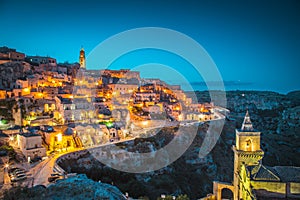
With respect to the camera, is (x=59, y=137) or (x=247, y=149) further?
(x=59, y=137)

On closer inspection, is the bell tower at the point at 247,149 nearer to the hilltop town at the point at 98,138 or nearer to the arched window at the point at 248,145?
the arched window at the point at 248,145

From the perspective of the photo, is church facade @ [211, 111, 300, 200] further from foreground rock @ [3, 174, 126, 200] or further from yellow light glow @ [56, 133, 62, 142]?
yellow light glow @ [56, 133, 62, 142]

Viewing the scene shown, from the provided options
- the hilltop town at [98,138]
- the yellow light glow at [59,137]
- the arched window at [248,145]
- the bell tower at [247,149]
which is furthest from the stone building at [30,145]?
the arched window at [248,145]

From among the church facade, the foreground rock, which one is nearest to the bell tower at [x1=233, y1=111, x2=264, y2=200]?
the church facade

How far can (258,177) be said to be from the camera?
16.2m

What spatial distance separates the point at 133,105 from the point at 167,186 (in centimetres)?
2080

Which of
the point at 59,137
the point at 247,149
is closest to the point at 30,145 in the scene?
the point at 59,137

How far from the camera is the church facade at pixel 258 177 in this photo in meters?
15.9

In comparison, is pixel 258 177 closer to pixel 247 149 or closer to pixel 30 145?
pixel 247 149

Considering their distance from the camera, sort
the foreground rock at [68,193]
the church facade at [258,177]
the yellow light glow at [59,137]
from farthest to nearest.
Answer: the yellow light glow at [59,137] → the church facade at [258,177] → the foreground rock at [68,193]

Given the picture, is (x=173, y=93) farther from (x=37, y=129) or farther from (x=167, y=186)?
(x=37, y=129)

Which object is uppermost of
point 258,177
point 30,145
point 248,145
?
point 248,145

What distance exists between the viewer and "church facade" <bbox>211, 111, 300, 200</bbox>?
1588cm

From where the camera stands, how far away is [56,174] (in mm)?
19703
